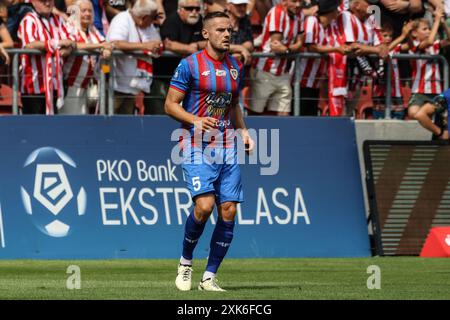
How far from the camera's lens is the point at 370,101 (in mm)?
21109

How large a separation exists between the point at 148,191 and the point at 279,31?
11.0 ft

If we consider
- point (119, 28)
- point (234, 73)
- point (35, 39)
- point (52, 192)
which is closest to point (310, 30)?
point (119, 28)

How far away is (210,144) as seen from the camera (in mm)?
13500

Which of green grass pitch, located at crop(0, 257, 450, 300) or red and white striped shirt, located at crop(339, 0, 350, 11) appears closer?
green grass pitch, located at crop(0, 257, 450, 300)

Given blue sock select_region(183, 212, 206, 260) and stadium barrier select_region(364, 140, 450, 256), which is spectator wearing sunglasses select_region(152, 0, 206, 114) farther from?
blue sock select_region(183, 212, 206, 260)

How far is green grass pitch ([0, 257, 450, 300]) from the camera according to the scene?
42.1 feet

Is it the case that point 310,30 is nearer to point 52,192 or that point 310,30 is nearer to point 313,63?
point 313,63

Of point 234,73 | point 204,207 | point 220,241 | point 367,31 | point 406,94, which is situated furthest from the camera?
point 406,94

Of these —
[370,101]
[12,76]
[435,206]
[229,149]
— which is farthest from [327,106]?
[229,149]

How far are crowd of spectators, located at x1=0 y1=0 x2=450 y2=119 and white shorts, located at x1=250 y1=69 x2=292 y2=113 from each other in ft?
0.05

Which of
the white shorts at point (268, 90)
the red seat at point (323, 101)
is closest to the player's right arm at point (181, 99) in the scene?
the white shorts at point (268, 90)

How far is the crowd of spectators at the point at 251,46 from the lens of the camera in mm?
19297

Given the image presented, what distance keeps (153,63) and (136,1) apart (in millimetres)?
1039

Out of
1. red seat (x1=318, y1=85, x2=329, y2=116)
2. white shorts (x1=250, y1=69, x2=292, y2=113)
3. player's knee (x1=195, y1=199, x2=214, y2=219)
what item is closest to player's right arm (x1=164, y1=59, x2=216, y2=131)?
player's knee (x1=195, y1=199, x2=214, y2=219)
